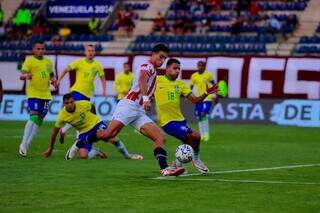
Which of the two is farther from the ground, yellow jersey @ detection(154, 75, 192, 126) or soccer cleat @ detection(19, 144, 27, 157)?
yellow jersey @ detection(154, 75, 192, 126)

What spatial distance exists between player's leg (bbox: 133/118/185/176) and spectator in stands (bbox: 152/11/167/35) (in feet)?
92.6

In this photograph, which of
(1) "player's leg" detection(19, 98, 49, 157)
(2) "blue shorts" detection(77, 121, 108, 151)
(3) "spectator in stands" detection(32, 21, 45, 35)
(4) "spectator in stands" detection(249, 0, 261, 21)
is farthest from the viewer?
(3) "spectator in stands" detection(32, 21, 45, 35)

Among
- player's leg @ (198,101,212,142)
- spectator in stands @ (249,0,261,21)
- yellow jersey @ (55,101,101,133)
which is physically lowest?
player's leg @ (198,101,212,142)

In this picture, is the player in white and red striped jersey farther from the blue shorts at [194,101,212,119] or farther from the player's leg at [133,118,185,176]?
the blue shorts at [194,101,212,119]

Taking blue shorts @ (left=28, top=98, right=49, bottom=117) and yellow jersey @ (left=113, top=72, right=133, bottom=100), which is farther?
yellow jersey @ (left=113, top=72, right=133, bottom=100)

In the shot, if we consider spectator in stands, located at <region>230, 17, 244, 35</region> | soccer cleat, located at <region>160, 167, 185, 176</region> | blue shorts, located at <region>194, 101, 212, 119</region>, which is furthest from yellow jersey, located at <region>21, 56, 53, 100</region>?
spectator in stands, located at <region>230, 17, 244, 35</region>

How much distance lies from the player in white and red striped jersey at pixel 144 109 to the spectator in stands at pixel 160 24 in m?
28.1

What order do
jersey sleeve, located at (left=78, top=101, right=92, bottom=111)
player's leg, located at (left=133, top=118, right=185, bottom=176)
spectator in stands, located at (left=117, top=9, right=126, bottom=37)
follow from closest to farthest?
player's leg, located at (left=133, top=118, right=185, bottom=176), jersey sleeve, located at (left=78, top=101, right=92, bottom=111), spectator in stands, located at (left=117, top=9, right=126, bottom=37)

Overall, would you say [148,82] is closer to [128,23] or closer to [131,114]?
[131,114]

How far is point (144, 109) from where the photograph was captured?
646 inches

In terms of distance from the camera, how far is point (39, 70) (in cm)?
2217

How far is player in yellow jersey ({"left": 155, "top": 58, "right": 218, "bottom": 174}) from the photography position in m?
17.5

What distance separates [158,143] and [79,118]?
4.98m

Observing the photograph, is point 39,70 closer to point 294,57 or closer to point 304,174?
point 304,174
